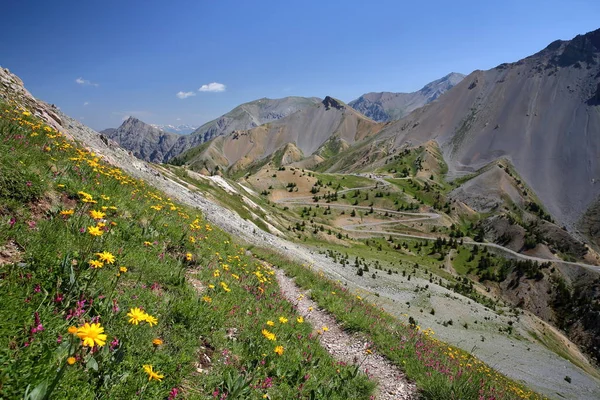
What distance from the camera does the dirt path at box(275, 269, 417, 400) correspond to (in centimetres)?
874

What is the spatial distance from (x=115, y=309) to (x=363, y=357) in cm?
834

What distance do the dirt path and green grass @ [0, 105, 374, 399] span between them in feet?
4.23

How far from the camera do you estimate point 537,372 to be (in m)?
35.9

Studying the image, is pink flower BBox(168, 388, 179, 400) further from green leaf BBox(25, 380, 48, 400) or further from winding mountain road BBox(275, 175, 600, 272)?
winding mountain road BBox(275, 175, 600, 272)

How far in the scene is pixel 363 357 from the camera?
10.3 meters

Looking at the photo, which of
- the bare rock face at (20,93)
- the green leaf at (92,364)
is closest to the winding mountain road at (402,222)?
the bare rock face at (20,93)

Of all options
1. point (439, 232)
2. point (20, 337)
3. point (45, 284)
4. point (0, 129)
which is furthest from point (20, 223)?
point (439, 232)

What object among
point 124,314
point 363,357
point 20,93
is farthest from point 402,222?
point 124,314

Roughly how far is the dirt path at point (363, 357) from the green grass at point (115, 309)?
4.23 ft

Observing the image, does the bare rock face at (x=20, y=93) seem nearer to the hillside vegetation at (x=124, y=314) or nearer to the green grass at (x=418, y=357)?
the hillside vegetation at (x=124, y=314)

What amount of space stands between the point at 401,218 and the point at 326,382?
151 meters

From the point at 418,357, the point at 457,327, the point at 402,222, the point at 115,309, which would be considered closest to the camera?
the point at 115,309

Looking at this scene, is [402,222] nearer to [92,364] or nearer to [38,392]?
[92,364]

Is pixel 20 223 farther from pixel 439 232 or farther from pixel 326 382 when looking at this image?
pixel 439 232
